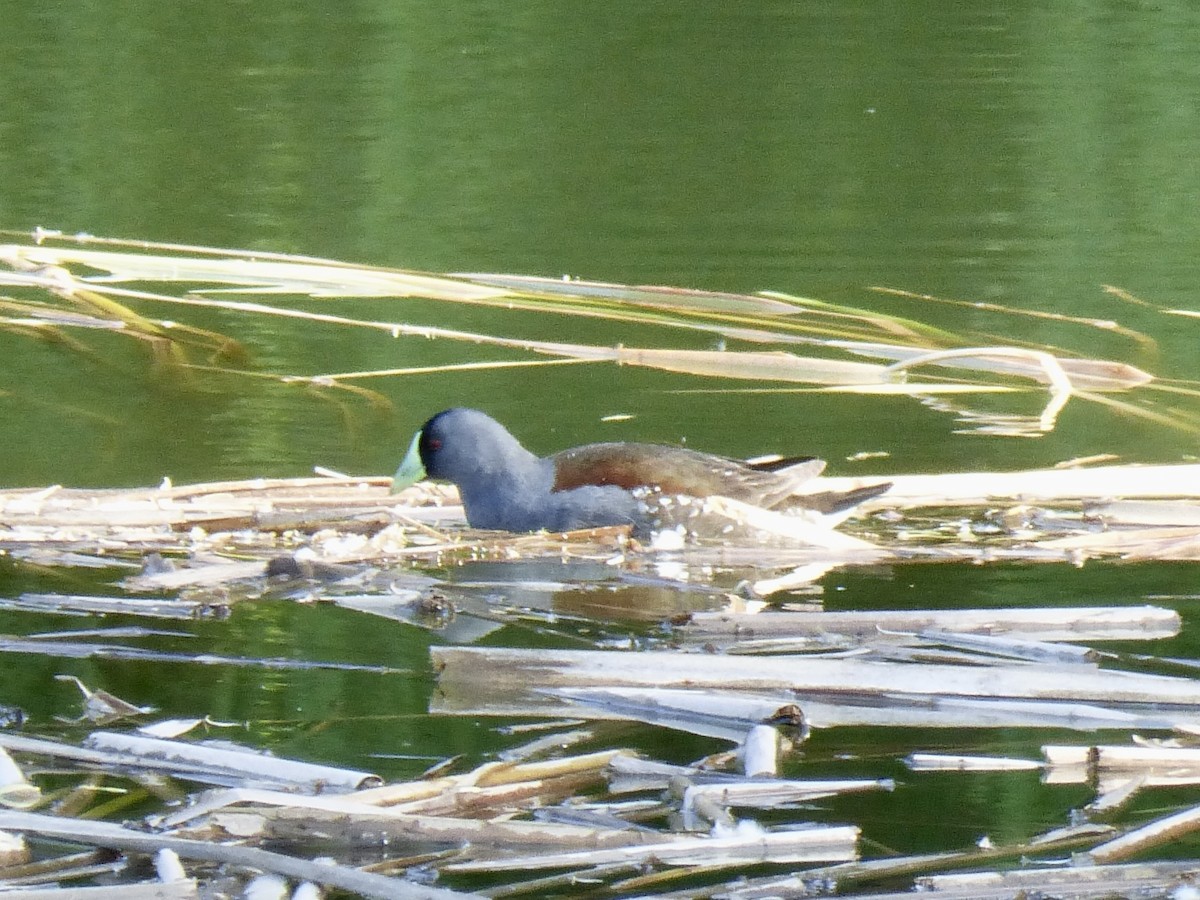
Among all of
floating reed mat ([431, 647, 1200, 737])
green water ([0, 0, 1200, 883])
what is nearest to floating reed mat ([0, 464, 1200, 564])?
green water ([0, 0, 1200, 883])

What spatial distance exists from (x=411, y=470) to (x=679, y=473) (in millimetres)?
914

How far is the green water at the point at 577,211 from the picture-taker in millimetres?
5578

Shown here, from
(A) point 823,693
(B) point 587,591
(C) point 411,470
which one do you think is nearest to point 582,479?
(C) point 411,470

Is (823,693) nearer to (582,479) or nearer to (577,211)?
(582,479)

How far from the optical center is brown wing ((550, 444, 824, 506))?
6.55 m

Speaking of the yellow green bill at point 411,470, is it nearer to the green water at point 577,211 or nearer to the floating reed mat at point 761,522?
the floating reed mat at point 761,522

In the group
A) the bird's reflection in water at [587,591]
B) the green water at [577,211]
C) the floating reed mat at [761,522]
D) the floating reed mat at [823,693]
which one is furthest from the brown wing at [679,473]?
the floating reed mat at [823,693]

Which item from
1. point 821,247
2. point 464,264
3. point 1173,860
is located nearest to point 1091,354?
point 821,247

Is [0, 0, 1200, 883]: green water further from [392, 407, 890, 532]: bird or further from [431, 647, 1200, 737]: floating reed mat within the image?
[392, 407, 890, 532]: bird

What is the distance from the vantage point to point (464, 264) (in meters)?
11.0

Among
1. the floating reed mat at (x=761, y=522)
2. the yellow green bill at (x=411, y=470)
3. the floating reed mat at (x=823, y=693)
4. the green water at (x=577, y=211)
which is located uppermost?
the green water at (x=577, y=211)

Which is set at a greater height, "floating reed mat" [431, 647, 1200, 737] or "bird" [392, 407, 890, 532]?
"bird" [392, 407, 890, 532]

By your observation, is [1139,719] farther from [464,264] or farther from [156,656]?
[464,264]

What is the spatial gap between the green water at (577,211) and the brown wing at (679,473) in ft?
2.22
